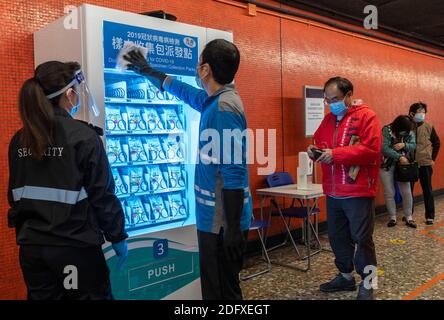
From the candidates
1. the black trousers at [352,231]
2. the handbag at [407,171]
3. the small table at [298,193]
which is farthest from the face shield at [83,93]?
the handbag at [407,171]

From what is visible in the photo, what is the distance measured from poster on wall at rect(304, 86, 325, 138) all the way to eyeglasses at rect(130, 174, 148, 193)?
10.3 feet

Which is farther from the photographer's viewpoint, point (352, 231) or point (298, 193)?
point (298, 193)

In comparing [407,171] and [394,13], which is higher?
[394,13]

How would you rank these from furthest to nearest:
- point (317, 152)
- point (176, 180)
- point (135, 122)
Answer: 1. point (317, 152)
2. point (176, 180)
3. point (135, 122)

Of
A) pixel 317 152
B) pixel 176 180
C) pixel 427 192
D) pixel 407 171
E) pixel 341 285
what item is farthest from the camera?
pixel 427 192

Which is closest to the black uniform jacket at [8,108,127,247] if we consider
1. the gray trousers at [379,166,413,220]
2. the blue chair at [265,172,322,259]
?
the blue chair at [265,172,322,259]

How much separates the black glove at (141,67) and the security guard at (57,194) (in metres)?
0.69

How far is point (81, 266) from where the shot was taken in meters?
1.95

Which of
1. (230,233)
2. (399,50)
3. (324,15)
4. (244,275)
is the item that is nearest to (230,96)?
(230,233)

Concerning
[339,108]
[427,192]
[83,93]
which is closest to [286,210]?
[339,108]

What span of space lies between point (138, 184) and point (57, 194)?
99 centimetres

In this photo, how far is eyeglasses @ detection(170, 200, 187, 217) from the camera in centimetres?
304

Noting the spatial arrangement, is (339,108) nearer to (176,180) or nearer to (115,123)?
(176,180)

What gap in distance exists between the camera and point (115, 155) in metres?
2.73
